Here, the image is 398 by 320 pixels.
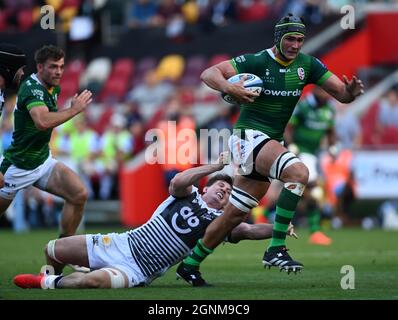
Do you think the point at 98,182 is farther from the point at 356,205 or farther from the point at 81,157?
the point at 356,205

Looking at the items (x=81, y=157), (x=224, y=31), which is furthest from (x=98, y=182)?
(x=224, y=31)

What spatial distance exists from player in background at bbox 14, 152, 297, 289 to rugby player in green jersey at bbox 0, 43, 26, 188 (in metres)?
1.51

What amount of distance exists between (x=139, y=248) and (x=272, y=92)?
78.5 inches

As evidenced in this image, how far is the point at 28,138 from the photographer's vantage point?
11203 mm

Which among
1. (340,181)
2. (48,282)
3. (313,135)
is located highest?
(313,135)

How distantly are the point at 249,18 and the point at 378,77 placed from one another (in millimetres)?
4639

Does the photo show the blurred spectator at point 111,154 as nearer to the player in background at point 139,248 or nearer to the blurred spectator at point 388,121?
the blurred spectator at point 388,121

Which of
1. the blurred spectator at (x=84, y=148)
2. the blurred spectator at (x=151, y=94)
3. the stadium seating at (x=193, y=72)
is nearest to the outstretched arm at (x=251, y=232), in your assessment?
the blurred spectator at (x=84, y=148)

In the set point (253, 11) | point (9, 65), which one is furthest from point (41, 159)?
point (253, 11)

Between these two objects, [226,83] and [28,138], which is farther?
[28,138]

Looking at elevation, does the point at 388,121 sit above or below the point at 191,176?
above

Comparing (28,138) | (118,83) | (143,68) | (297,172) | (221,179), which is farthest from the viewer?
(143,68)

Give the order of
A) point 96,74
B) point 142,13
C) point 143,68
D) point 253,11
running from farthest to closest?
point 142,13 < point 96,74 < point 253,11 < point 143,68

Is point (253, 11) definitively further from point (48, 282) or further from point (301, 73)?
point (48, 282)
